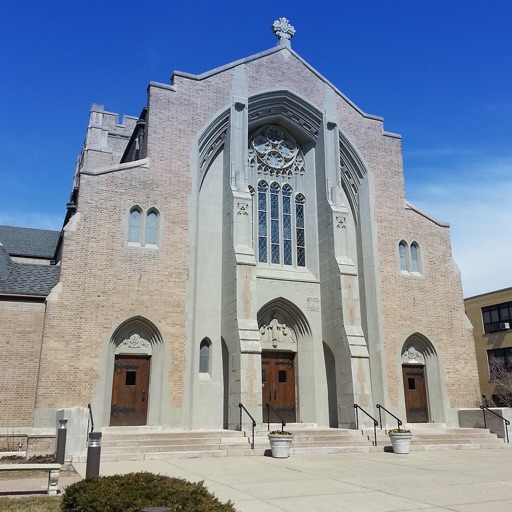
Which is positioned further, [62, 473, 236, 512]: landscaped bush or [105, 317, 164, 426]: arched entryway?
[105, 317, 164, 426]: arched entryway

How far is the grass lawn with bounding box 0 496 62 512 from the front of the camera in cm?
773

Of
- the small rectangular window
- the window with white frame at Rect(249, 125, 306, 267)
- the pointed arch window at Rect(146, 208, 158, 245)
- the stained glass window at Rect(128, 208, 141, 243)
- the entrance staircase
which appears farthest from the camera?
the window with white frame at Rect(249, 125, 306, 267)

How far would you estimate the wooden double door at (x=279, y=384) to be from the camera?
65.8ft

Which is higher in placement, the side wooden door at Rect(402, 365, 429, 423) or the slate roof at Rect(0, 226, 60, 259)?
the slate roof at Rect(0, 226, 60, 259)

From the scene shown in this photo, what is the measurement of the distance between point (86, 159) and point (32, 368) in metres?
19.6

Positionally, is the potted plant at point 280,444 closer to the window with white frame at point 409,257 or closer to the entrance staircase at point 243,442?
the entrance staircase at point 243,442

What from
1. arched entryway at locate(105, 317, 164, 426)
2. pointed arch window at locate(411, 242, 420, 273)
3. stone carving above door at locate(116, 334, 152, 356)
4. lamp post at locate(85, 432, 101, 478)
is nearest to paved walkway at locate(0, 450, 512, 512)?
lamp post at locate(85, 432, 101, 478)

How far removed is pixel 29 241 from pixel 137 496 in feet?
99.1

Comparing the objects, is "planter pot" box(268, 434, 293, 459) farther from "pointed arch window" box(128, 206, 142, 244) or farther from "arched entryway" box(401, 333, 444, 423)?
"arched entryway" box(401, 333, 444, 423)

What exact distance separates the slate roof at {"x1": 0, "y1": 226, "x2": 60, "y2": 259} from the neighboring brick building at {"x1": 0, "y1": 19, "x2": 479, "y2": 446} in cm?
1250

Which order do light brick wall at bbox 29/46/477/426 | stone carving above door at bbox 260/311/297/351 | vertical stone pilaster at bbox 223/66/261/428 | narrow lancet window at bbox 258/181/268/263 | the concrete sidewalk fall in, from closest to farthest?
the concrete sidewalk
light brick wall at bbox 29/46/477/426
vertical stone pilaster at bbox 223/66/261/428
stone carving above door at bbox 260/311/297/351
narrow lancet window at bbox 258/181/268/263

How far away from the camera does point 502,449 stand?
17.2m

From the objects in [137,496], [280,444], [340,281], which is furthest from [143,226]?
[137,496]

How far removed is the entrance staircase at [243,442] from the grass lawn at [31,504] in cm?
467
